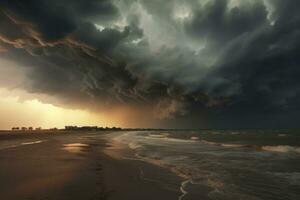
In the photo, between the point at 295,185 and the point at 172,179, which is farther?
the point at 172,179

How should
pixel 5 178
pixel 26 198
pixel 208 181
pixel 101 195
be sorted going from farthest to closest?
pixel 208 181
pixel 5 178
pixel 101 195
pixel 26 198

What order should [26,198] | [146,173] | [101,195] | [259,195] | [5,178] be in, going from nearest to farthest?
[26,198] → [101,195] → [259,195] → [5,178] → [146,173]

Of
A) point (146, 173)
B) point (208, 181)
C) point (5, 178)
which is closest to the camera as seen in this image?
point (5, 178)

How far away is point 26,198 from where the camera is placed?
9.63 metres

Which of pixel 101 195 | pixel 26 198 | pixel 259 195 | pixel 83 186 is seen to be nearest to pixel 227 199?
pixel 259 195

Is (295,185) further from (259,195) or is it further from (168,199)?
(168,199)

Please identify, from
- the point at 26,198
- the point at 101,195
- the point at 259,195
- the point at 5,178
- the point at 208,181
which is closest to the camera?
the point at 26,198

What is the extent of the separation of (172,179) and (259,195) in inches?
175

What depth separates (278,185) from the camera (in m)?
13.7

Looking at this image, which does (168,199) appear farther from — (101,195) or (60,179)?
(60,179)

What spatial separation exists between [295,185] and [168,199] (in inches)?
279

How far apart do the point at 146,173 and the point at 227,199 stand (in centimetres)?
647

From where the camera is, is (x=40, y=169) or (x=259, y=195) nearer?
(x=259, y=195)

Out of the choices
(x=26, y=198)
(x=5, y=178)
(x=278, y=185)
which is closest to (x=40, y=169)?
(x=5, y=178)
